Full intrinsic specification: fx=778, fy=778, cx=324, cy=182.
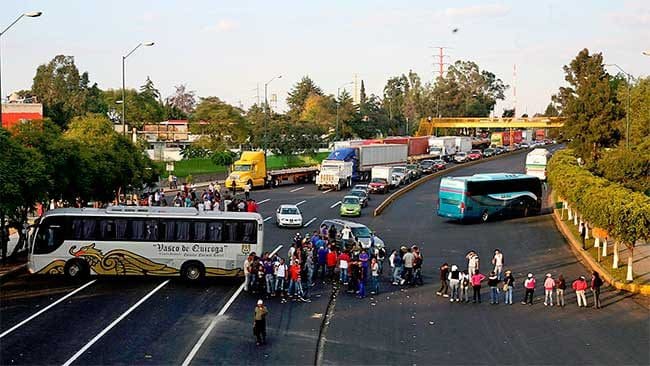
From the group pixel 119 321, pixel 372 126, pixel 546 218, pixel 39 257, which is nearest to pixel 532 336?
pixel 119 321

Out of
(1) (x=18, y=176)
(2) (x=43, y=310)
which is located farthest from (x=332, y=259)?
(1) (x=18, y=176)

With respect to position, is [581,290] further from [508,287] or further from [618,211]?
[618,211]

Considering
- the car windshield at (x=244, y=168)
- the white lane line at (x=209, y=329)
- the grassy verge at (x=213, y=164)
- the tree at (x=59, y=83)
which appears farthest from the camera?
the tree at (x=59, y=83)

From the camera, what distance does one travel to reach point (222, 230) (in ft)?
89.4

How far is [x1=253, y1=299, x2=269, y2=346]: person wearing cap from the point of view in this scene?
19203mm

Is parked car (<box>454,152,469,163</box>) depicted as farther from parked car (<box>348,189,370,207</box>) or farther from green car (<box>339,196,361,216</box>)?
green car (<box>339,196,361,216</box>)

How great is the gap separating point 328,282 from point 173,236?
5.70 meters

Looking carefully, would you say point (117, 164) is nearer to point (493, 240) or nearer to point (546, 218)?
point (493, 240)

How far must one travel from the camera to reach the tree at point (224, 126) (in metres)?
89.6

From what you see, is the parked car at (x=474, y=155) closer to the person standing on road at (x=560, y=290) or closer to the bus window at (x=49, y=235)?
the person standing on road at (x=560, y=290)

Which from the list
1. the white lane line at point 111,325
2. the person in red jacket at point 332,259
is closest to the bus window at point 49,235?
the white lane line at point 111,325

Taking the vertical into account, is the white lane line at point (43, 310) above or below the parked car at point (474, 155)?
below

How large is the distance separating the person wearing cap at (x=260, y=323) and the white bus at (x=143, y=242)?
7754 mm

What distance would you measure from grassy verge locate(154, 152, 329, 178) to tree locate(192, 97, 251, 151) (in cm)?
552
